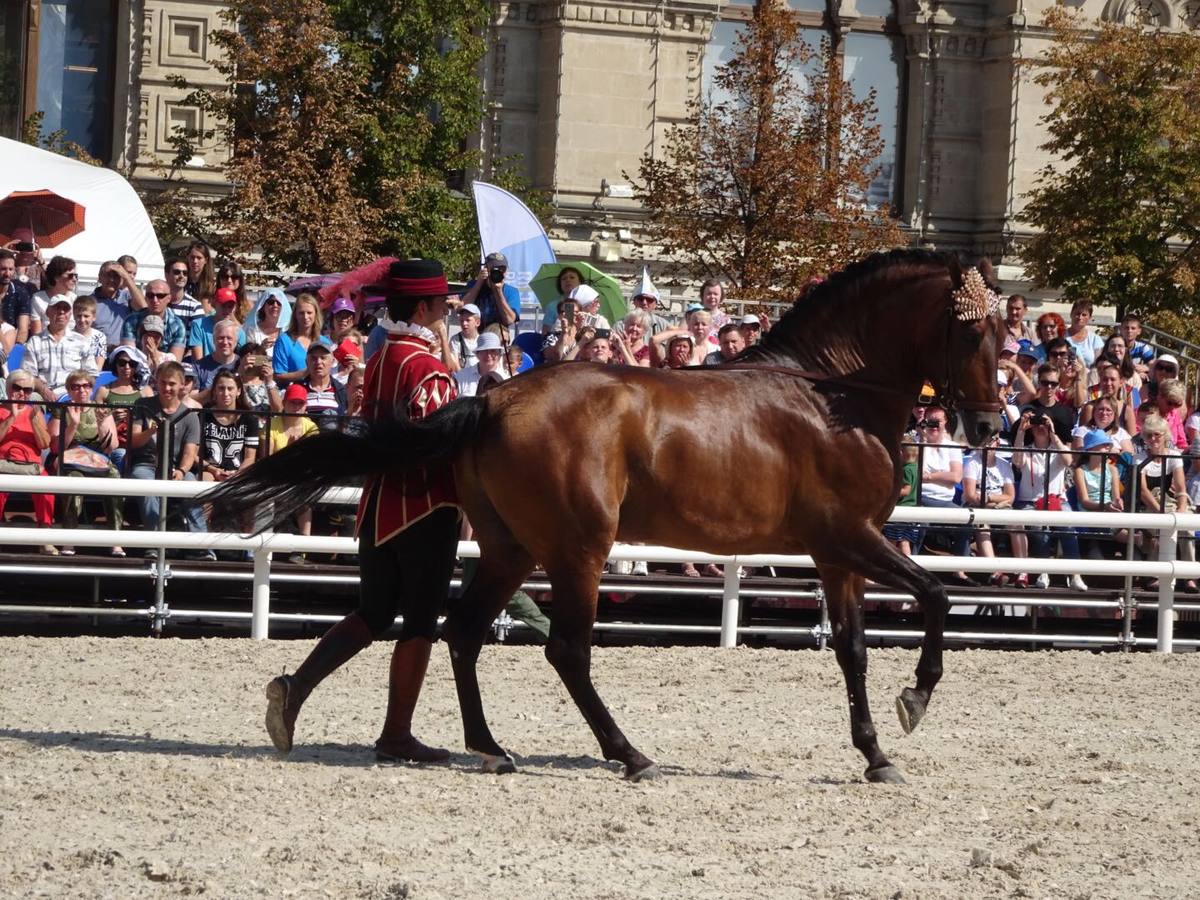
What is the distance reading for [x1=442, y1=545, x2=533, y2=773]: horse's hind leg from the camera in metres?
7.79

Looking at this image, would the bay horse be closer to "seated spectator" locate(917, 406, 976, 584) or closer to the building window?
"seated spectator" locate(917, 406, 976, 584)

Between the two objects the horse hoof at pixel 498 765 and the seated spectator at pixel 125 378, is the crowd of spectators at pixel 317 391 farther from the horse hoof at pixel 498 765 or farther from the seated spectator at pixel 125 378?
the horse hoof at pixel 498 765

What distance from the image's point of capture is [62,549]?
11.6m

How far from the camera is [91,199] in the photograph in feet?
62.9

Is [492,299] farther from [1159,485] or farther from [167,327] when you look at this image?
[1159,485]

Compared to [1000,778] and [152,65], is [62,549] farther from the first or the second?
[152,65]

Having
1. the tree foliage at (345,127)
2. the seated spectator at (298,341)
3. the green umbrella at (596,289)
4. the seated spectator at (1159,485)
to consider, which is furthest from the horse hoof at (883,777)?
the tree foliage at (345,127)

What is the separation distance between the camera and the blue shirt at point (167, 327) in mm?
14055

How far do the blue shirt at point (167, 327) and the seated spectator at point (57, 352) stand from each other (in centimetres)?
58

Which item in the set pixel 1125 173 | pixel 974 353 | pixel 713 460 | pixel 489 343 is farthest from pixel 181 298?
pixel 1125 173

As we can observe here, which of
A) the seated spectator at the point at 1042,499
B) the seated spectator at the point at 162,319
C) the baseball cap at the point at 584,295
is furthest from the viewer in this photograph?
the baseball cap at the point at 584,295

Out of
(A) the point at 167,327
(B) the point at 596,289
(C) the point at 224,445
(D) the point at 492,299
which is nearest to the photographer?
(C) the point at 224,445

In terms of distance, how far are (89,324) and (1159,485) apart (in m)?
7.52

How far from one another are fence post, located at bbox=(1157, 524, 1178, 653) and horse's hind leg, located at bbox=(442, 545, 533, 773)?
6094mm
